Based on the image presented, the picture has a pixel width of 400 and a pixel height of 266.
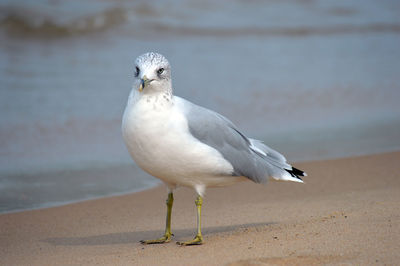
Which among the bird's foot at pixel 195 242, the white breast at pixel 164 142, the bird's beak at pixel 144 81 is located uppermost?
the bird's beak at pixel 144 81

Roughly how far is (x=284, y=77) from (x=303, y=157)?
427cm

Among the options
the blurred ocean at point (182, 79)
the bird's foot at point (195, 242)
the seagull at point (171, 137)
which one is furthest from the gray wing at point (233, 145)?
the blurred ocean at point (182, 79)

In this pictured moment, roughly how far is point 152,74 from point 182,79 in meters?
6.48

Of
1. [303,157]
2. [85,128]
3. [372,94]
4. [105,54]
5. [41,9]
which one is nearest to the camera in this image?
[303,157]

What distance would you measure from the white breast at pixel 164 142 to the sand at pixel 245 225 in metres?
0.59

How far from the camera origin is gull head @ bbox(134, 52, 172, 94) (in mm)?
5305

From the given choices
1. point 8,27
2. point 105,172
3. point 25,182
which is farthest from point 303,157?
point 8,27

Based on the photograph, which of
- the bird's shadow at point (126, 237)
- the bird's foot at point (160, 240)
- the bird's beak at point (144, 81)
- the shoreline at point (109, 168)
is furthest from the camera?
the shoreline at point (109, 168)

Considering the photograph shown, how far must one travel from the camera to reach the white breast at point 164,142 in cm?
525

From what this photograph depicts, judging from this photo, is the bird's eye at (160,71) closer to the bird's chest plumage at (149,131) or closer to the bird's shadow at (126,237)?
the bird's chest plumage at (149,131)

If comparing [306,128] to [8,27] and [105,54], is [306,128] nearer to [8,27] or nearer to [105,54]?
[105,54]

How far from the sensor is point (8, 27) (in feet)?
51.5

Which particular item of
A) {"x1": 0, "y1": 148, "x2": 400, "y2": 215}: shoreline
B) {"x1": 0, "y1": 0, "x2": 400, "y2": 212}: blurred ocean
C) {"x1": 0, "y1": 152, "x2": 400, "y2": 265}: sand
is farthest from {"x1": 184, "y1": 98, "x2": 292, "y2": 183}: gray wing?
{"x1": 0, "y1": 0, "x2": 400, "y2": 212}: blurred ocean

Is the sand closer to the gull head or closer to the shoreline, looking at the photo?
the shoreline
